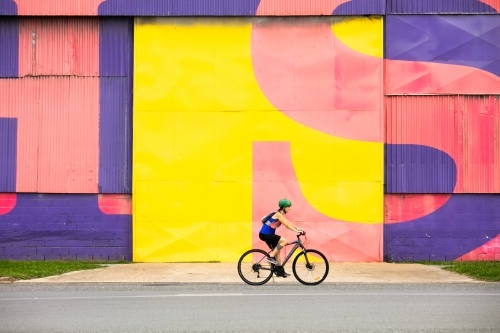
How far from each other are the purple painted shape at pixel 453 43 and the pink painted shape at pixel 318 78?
766mm

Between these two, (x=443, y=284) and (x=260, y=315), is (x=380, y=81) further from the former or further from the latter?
(x=260, y=315)

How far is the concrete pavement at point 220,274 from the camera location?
1720 cm

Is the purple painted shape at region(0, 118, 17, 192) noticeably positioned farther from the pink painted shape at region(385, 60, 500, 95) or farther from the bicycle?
the pink painted shape at region(385, 60, 500, 95)

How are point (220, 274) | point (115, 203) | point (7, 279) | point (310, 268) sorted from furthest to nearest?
point (115, 203)
point (220, 274)
point (7, 279)
point (310, 268)

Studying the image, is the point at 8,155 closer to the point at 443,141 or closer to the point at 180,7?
the point at 180,7

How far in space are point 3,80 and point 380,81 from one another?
904cm

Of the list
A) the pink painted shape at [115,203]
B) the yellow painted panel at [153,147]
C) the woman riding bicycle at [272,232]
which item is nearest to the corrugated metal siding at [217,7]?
the yellow painted panel at [153,147]

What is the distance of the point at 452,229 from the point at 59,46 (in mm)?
10357

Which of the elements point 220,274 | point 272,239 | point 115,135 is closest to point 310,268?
point 272,239

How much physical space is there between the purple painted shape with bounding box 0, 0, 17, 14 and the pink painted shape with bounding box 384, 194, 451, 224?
32.4 ft

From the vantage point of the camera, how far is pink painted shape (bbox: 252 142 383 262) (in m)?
21.1

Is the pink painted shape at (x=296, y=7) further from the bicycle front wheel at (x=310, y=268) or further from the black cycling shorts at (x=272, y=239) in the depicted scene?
the bicycle front wheel at (x=310, y=268)

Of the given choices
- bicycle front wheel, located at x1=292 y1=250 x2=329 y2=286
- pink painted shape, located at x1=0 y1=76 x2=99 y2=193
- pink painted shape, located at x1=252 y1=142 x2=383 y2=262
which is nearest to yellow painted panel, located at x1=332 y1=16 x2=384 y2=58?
pink painted shape, located at x1=252 y1=142 x2=383 y2=262

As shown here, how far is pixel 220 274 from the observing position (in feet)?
60.5
